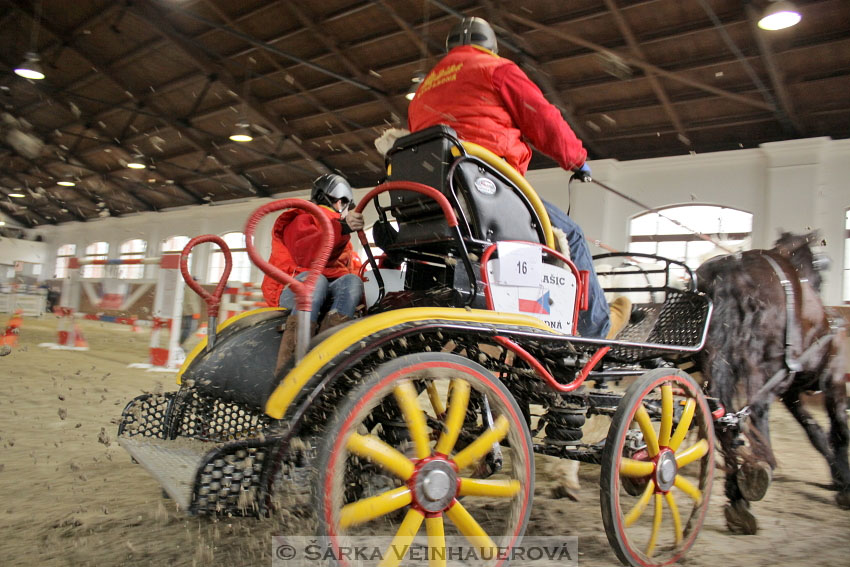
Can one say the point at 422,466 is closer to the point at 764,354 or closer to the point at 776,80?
the point at 764,354

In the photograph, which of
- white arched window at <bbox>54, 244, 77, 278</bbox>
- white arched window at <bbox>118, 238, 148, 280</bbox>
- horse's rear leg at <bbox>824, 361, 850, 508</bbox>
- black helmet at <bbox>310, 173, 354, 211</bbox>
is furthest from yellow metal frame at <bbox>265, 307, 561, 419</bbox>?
white arched window at <bbox>54, 244, 77, 278</bbox>

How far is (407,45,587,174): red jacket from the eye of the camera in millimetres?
2197

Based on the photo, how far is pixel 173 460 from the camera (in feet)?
6.64

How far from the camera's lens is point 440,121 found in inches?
92.6

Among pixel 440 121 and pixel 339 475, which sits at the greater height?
pixel 440 121

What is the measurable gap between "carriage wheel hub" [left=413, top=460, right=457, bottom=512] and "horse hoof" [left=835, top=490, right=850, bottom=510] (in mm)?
2899

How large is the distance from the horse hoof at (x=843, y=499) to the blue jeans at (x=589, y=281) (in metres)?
2.05

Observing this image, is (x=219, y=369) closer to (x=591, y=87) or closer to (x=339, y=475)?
(x=339, y=475)

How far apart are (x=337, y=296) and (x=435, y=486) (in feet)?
3.51

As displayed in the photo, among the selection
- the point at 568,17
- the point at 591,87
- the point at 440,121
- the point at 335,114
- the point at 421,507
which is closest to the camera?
the point at 421,507

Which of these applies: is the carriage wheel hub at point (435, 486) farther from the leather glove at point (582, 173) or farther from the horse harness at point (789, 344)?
the horse harness at point (789, 344)

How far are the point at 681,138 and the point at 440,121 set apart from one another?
→ 10.8 meters

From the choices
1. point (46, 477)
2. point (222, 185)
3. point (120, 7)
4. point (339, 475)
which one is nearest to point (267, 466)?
point (339, 475)

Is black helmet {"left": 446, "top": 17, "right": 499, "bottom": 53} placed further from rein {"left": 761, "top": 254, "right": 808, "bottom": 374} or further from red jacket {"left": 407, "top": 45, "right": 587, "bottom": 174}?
rein {"left": 761, "top": 254, "right": 808, "bottom": 374}
